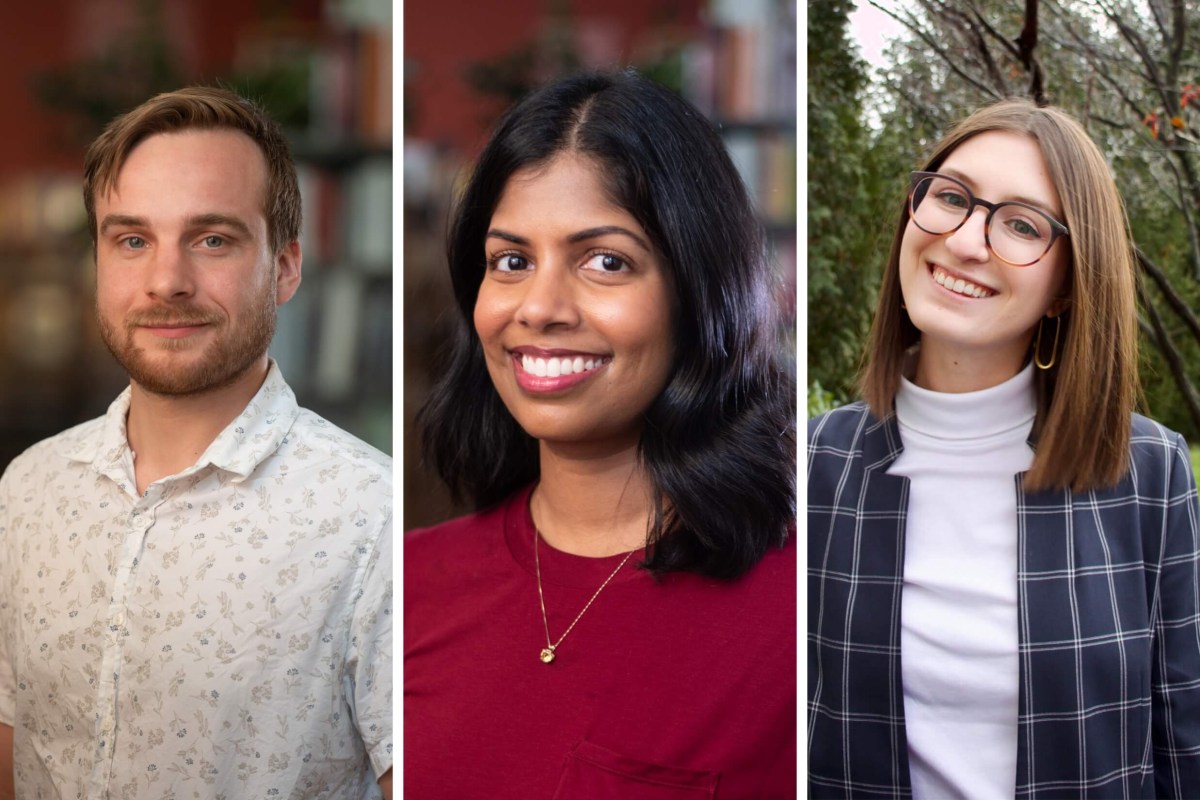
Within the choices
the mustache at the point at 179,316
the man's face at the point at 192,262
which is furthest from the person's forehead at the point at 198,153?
the mustache at the point at 179,316

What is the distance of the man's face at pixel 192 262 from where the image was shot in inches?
94.0

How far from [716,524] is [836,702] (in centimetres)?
50

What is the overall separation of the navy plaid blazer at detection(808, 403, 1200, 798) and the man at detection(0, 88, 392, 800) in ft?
3.17

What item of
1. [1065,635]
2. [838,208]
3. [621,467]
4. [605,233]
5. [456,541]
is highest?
[838,208]

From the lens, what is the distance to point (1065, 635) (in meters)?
2.37

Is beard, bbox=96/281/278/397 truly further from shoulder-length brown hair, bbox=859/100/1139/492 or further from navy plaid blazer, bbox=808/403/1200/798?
shoulder-length brown hair, bbox=859/100/1139/492

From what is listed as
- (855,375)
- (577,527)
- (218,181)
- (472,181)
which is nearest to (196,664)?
(577,527)

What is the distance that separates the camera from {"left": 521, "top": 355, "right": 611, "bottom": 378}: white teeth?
89.8 inches

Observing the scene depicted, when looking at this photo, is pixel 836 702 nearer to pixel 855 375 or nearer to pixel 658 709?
pixel 658 709

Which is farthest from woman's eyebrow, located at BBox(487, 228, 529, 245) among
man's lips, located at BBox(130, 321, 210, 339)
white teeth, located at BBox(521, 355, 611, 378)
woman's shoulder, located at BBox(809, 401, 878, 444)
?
woman's shoulder, located at BBox(809, 401, 878, 444)

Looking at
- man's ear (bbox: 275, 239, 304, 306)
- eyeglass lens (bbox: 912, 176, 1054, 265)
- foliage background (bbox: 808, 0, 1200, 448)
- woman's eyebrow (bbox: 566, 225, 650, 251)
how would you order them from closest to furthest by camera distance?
1. woman's eyebrow (bbox: 566, 225, 650, 251)
2. eyeglass lens (bbox: 912, 176, 1054, 265)
3. man's ear (bbox: 275, 239, 304, 306)
4. foliage background (bbox: 808, 0, 1200, 448)

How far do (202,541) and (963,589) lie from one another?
1607 millimetres

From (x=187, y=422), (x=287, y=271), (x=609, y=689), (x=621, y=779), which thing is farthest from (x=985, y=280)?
(x=187, y=422)

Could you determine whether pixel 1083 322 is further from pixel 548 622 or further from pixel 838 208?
pixel 548 622
